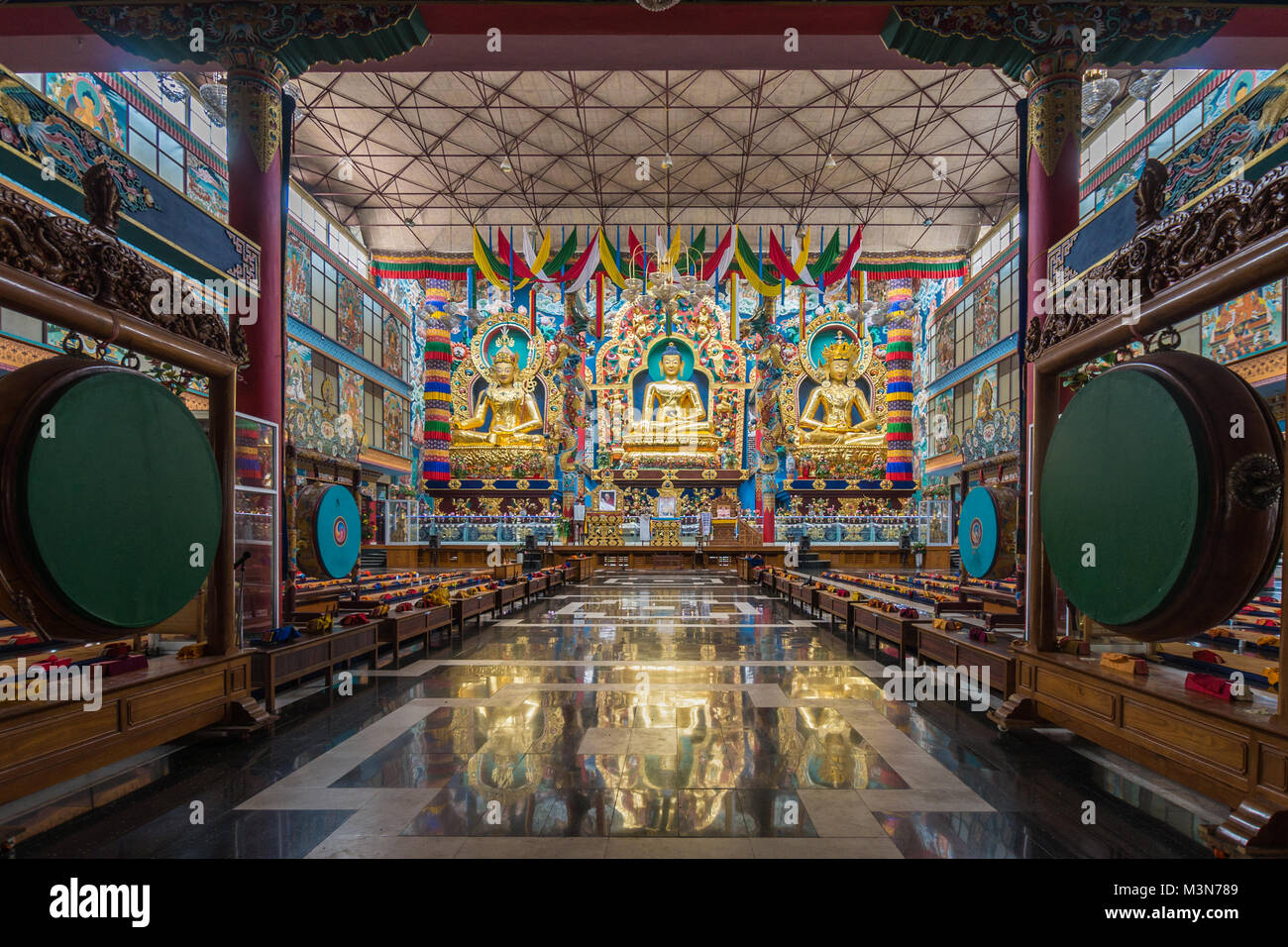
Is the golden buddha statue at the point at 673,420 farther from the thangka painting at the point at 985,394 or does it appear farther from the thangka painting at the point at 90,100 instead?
the thangka painting at the point at 90,100

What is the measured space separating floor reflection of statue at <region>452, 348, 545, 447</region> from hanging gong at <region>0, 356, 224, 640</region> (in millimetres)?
20319

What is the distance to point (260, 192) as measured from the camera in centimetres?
687

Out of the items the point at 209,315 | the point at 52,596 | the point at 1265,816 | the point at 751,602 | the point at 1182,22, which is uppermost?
the point at 1182,22

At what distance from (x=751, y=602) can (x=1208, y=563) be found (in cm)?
884

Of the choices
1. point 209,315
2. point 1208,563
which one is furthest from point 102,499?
point 1208,563

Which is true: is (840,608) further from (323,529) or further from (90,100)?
(90,100)

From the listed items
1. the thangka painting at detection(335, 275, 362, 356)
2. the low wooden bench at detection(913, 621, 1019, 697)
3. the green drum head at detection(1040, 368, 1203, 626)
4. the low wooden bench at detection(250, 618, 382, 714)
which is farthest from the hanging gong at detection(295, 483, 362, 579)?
the thangka painting at detection(335, 275, 362, 356)

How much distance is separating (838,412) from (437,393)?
1570cm

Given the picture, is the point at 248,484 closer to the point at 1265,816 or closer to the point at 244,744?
the point at 244,744

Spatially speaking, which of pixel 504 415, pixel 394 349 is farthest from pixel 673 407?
pixel 394 349

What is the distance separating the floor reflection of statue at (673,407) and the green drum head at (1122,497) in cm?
2080

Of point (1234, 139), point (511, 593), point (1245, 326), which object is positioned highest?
point (1245, 326)

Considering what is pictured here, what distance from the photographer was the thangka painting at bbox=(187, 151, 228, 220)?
561 inches
